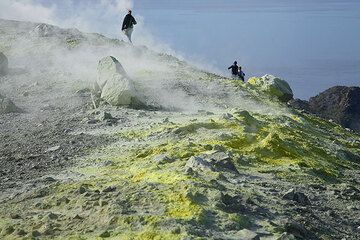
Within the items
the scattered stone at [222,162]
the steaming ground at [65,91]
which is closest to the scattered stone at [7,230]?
the steaming ground at [65,91]

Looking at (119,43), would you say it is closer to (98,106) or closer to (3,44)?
(3,44)

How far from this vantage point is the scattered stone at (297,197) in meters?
16.0

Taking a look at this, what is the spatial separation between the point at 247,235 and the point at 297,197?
382cm

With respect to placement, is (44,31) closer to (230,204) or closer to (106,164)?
(106,164)

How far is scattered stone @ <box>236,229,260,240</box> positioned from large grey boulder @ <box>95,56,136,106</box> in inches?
615

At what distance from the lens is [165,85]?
105 feet

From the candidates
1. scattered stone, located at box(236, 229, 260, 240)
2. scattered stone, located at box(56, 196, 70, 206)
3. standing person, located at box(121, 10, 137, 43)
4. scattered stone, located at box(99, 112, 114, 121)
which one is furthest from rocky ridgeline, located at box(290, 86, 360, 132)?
scattered stone, located at box(236, 229, 260, 240)

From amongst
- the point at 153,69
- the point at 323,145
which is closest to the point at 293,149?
the point at 323,145

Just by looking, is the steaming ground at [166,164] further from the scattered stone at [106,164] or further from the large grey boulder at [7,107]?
the large grey boulder at [7,107]

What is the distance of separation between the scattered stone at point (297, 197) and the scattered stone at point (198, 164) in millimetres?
2056

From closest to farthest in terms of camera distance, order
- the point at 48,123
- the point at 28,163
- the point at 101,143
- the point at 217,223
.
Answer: the point at 217,223, the point at 28,163, the point at 101,143, the point at 48,123

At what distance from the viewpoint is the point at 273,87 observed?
38.5 m

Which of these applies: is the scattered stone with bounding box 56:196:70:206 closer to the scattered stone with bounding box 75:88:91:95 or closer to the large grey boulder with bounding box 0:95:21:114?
the large grey boulder with bounding box 0:95:21:114

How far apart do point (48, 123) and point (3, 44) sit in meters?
19.5
